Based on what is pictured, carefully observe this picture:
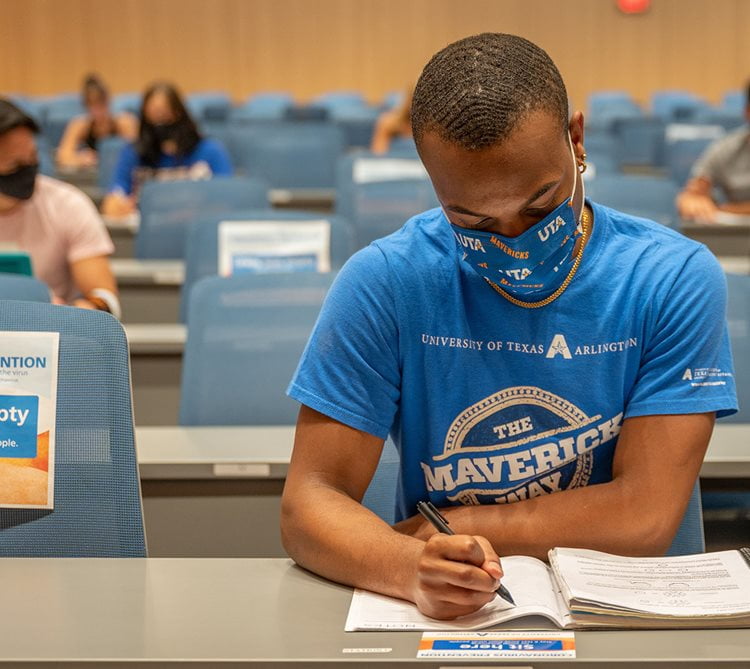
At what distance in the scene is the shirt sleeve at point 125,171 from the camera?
227 inches

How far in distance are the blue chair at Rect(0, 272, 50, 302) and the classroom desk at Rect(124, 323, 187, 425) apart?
2.68 ft

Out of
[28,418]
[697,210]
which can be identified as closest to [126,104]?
[697,210]

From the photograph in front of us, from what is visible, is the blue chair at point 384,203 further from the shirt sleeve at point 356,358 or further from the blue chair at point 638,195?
the shirt sleeve at point 356,358

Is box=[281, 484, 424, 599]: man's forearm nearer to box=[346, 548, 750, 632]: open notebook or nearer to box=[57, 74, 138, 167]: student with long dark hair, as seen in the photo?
box=[346, 548, 750, 632]: open notebook

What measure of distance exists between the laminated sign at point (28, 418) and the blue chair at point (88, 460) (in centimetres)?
1

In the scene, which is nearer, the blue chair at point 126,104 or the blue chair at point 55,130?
the blue chair at point 55,130

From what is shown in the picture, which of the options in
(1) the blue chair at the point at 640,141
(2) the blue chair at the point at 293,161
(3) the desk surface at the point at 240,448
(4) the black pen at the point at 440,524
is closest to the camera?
(4) the black pen at the point at 440,524

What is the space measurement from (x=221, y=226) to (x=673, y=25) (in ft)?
39.2

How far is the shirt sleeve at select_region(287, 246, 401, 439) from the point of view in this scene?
1417 millimetres

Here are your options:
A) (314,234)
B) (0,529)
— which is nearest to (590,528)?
(0,529)

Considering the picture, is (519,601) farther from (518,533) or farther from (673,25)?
(673,25)

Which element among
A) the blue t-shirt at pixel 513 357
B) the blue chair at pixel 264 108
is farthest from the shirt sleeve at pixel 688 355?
the blue chair at pixel 264 108

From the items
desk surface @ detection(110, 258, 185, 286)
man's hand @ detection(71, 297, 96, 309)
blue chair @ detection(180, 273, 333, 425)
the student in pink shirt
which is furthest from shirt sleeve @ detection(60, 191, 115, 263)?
blue chair @ detection(180, 273, 333, 425)

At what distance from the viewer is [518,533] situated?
1.40 meters
